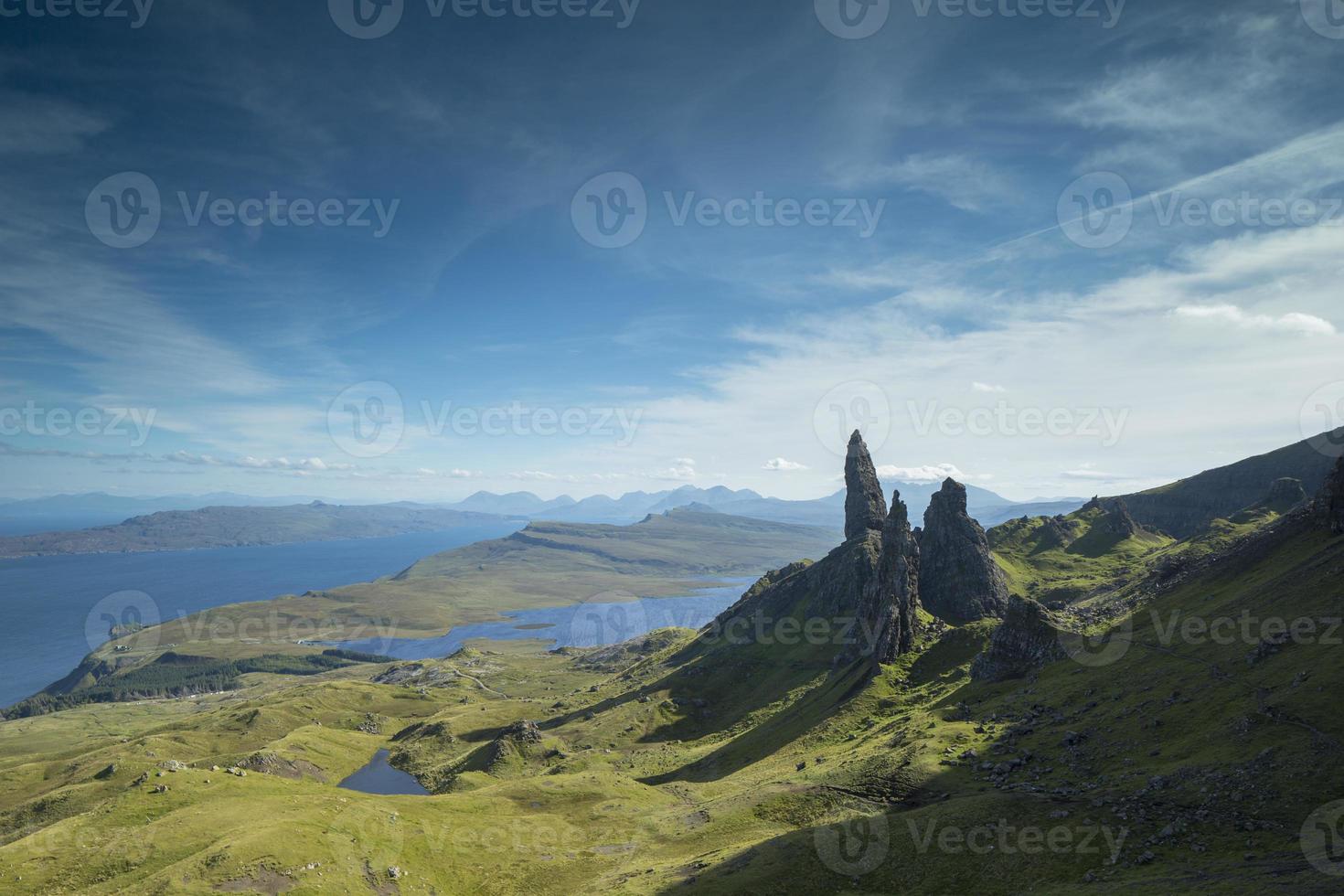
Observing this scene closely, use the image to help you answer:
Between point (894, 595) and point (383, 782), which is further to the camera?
point (383, 782)

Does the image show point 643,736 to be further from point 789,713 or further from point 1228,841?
point 1228,841

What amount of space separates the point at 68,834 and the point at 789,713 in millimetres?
135368

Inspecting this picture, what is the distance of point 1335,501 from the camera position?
301 feet

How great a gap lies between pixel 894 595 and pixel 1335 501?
277ft

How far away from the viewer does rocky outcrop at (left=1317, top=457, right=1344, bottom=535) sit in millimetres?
89688

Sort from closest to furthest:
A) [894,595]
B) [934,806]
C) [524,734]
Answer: [934,806] → [894,595] → [524,734]

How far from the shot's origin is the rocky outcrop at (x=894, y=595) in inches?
5969

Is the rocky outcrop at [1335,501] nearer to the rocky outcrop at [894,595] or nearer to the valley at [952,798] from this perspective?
the valley at [952,798]

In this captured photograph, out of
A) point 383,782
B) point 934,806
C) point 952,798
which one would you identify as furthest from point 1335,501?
point 383,782

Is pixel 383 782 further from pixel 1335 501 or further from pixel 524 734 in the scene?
pixel 1335 501

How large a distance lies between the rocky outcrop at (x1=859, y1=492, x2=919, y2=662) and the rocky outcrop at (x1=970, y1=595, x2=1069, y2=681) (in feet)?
86.7

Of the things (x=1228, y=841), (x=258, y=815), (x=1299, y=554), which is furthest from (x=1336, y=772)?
(x=258, y=815)

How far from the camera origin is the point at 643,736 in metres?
186

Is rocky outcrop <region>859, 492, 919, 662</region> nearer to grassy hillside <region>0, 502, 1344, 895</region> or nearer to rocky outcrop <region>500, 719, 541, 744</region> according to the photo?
grassy hillside <region>0, 502, 1344, 895</region>
